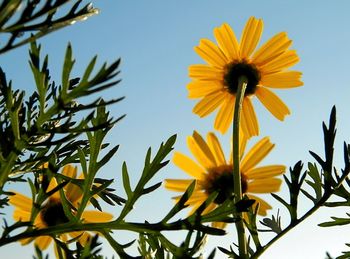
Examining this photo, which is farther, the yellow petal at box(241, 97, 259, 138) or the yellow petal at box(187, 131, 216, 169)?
the yellow petal at box(241, 97, 259, 138)

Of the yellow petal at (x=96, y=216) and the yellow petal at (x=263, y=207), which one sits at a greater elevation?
the yellow petal at (x=263, y=207)

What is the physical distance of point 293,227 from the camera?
1.59 meters

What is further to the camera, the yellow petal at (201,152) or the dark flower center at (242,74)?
the dark flower center at (242,74)

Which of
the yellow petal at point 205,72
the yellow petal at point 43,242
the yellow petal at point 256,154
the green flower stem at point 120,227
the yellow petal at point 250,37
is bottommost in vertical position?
the green flower stem at point 120,227

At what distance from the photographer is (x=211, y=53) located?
9.08 ft

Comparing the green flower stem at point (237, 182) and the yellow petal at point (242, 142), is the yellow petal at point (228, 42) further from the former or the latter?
the green flower stem at point (237, 182)

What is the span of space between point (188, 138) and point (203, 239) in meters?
1.17

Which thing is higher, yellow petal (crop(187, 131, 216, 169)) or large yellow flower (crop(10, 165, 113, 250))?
yellow petal (crop(187, 131, 216, 169))

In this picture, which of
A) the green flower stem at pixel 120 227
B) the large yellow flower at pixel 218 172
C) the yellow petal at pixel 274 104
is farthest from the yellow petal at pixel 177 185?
the green flower stem at pixel 120 227

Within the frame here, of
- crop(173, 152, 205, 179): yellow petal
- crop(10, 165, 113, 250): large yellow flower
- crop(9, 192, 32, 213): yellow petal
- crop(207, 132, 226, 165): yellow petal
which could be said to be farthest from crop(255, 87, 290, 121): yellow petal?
crop(9, 192, 32, 213): yellow petal

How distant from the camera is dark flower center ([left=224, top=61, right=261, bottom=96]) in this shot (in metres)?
2.74

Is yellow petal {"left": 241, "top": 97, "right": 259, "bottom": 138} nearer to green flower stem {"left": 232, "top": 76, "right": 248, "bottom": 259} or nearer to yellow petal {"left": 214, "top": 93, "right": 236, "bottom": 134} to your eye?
yellow petal {"left": 214, "top": 93, "right": 236, "bottom": 134}

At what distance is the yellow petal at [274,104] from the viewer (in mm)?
2717

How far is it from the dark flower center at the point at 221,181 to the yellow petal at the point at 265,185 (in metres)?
0.04
